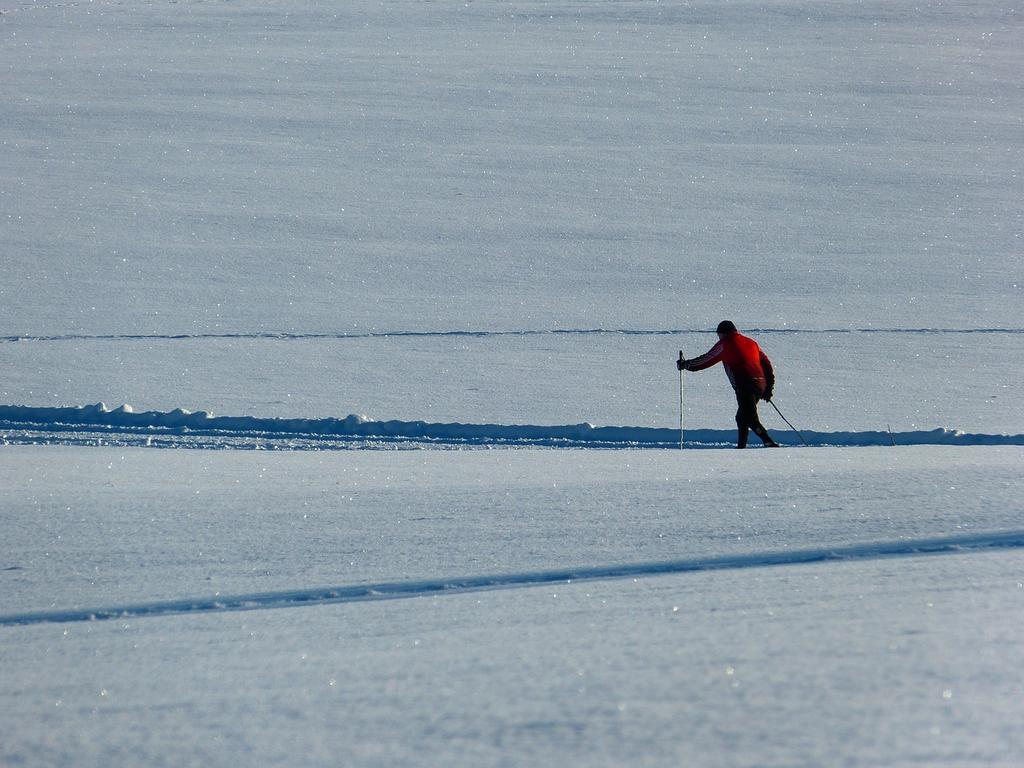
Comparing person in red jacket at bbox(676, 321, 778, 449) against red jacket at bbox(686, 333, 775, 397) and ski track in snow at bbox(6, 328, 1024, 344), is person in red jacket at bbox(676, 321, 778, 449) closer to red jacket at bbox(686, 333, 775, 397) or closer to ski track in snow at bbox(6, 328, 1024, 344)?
red jacket at bbox(686, 333, 775, 397)

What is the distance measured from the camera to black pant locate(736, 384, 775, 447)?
769 cm

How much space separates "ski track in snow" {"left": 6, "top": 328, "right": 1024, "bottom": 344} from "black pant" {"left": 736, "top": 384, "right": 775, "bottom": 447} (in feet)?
8.79

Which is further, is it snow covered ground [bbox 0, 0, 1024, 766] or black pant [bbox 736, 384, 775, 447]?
black pant [bbox 736, 384, 775, 447]

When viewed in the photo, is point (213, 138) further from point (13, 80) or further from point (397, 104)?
point (13, 80)

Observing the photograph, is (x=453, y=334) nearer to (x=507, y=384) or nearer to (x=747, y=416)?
(x=507, y=384)

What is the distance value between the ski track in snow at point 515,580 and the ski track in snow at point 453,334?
6386 mm

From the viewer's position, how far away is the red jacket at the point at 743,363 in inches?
304

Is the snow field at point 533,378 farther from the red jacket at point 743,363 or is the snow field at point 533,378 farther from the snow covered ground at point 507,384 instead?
the red jacket at point 743,363

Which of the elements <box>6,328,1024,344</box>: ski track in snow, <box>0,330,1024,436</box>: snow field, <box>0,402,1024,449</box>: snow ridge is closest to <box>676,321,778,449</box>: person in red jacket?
<box>0,402,1024,449</box>: snow ridge

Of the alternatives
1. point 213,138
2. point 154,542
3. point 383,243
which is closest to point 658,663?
point 154,542

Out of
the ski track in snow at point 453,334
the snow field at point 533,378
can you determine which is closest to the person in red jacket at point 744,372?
the snow field at point 533,378

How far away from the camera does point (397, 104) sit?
18672 millimetres

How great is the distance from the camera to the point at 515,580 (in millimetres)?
3848

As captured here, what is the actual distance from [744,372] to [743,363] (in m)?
0.07
